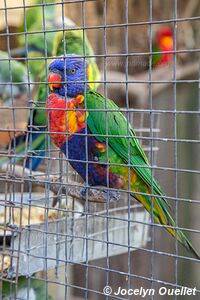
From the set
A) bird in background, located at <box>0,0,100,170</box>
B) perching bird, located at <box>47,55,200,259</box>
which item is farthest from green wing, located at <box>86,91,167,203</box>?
bird in background, located at <box>0,0,100,170</box>

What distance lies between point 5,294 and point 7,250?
0.64ft

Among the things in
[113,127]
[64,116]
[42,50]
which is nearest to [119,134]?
[113,127]

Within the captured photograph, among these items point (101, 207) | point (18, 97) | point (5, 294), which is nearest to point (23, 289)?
point (5, 294)

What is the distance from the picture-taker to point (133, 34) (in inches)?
109

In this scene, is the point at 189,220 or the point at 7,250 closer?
the point at 7,250

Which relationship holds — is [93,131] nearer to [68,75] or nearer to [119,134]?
[119,134]

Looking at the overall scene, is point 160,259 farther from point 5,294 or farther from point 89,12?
point 5,294

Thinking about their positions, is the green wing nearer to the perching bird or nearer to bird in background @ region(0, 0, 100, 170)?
the perching bird

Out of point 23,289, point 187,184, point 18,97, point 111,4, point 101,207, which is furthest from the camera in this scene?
point 187,184

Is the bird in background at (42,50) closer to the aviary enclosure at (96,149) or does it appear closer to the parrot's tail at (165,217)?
the aviary enclosure at (96,149)

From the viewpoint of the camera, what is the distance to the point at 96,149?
4.40ft

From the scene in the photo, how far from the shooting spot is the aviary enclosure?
3.73 feet

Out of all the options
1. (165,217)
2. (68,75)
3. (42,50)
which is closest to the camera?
(165,217)

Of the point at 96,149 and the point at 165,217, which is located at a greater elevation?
the point at 96,149
